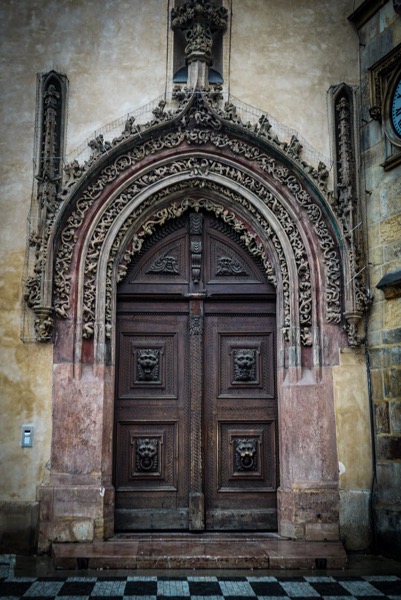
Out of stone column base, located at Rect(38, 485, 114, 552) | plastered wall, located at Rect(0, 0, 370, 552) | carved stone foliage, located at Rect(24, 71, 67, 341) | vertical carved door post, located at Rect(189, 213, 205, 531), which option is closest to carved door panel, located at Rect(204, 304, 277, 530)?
vertical carved door post, located at Rect(189, 213, 205, 531)

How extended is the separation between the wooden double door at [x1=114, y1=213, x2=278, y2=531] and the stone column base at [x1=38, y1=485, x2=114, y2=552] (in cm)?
39

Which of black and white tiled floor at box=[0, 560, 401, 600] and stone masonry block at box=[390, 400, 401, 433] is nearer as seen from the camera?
black and white tiled floor at box=[0, 560, 401, 600]

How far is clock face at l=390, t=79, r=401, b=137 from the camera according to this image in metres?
6.89

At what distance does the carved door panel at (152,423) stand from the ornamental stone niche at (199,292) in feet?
0.07

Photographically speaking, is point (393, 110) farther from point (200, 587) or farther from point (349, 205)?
point (200, 587)

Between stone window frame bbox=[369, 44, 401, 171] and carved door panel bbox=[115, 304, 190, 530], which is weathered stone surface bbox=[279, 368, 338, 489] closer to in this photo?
carved door panel bbox=[115, 304, 190, 530]

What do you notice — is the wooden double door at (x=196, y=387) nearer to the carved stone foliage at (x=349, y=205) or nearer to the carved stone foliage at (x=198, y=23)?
the carved stone foliage at (x=349, y=205)

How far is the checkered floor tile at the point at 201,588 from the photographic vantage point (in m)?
5.27

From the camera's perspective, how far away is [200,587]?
551 centimetres

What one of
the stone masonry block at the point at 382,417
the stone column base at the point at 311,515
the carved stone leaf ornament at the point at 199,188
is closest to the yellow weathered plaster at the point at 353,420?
the stone masonry block at the point at 382,417

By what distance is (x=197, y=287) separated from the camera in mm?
7422

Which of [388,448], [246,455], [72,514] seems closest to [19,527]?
[72,514]

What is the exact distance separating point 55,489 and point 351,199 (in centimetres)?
418

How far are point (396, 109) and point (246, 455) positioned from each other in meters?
Result: 3.84
